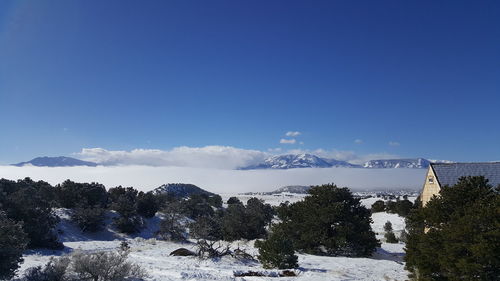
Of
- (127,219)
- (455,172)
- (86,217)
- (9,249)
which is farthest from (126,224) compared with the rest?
(455,172)

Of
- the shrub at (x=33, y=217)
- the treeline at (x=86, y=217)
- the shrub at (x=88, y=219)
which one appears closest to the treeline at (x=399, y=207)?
the treeline at (x=86, y=217)

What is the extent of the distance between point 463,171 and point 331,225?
30.8ft

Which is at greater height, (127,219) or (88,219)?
(88,219)

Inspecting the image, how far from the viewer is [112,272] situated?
38.1 ft

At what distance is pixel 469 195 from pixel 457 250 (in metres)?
2.68

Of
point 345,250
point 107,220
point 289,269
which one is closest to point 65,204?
point 107,220

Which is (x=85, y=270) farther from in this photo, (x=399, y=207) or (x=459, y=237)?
(x=399, y=207)

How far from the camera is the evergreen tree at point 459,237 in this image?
426 inches

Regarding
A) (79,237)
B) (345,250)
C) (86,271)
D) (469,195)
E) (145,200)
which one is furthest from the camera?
(145,200)

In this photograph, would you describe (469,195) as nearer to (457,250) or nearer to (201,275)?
(457,250)

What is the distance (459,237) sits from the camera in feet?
37.3

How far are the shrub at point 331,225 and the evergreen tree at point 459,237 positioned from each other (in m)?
10.5

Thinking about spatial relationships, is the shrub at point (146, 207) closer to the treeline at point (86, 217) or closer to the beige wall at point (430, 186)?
the treeline at point (86, 217)

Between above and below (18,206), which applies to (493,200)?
above
